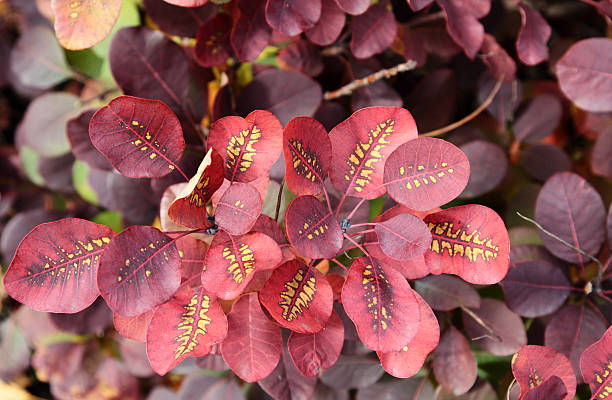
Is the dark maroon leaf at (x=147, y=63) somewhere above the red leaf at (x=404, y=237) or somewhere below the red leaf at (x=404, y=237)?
above

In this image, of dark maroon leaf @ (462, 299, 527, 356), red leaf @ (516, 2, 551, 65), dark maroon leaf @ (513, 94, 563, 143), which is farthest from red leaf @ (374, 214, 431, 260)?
dark maroon leaf @ (513, 94, 563, 143)

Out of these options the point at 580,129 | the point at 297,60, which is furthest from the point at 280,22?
the point at 580,129

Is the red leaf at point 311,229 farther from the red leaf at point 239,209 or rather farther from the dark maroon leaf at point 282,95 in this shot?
the dark maroon leaf at point 282,95

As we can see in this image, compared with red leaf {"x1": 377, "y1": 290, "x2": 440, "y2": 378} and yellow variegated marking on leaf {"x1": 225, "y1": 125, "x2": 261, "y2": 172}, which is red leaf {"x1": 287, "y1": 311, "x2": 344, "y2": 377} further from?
yellow variegated marking on leaf {"x1": 225, "y1": 125, "x2": 261, "y2": 172}

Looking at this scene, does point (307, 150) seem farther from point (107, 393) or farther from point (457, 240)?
point (107, 393)

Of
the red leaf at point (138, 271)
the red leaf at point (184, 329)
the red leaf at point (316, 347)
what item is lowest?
the red leaf at point (316, 347)

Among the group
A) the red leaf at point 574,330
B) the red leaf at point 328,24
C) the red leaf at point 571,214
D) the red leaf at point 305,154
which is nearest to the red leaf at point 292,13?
the red leaf at point 328,24

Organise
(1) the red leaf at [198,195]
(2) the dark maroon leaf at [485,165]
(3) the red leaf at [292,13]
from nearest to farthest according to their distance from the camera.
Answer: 1. (1) the red leaf at [198,195]
2. (3) the red leaf at [292,13]
3. (2) the dark maroon leaf at [485,165]
